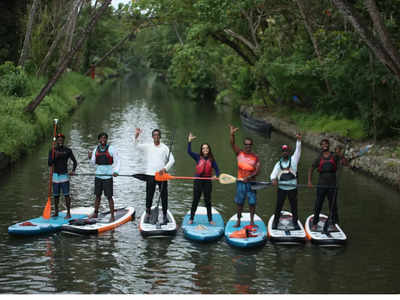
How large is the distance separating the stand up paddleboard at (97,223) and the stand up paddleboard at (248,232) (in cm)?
245

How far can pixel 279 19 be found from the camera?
30453mm

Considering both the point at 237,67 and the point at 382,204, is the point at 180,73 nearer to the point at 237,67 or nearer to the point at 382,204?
the point at 237,67

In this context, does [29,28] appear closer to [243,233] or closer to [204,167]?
[204,167]

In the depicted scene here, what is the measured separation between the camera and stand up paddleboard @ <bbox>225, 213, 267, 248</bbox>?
33.9 feet

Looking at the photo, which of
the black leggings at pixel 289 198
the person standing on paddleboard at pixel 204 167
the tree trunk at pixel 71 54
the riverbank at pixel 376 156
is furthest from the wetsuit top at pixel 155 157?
the tree trunk at pixel 71 54

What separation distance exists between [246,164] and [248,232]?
141 centimetres

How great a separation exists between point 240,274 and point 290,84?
68.3 ft

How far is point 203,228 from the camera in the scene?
1105 cm

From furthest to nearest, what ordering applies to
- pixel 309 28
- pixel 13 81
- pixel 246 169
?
pixel 309 28 → pixel 13 81 → pixel 246 169

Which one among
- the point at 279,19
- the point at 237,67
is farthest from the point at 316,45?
the point at 237,67

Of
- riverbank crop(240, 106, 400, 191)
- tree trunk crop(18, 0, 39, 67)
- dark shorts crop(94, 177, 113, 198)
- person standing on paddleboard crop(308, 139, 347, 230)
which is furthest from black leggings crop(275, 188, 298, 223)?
tree trunk crop(18, 0, 39, 67)

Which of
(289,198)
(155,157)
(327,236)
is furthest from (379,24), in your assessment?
(155,157)

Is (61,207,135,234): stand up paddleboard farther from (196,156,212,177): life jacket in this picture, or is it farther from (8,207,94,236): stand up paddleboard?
(196,156,212,177): life jacket

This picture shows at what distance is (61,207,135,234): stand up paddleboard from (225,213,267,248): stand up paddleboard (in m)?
2.45
